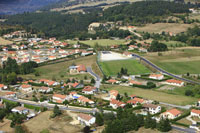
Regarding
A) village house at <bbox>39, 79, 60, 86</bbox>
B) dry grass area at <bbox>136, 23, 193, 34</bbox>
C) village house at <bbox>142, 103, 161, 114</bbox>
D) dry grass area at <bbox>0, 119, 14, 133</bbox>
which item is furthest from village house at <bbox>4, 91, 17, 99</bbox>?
dry grass area at <bbox>136, 23, 193, 34</bbox>

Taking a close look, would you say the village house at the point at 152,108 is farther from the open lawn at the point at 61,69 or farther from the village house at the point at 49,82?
the open lawn at the point at 61,69

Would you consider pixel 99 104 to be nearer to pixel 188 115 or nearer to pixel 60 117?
pixel 60 117

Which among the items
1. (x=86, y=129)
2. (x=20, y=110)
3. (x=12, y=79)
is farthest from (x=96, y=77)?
(x=86, y=129)

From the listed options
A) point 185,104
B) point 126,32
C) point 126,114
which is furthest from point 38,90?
point 126,32

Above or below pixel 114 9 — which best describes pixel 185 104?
below

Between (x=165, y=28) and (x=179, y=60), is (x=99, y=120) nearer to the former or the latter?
(x=179, y=60)

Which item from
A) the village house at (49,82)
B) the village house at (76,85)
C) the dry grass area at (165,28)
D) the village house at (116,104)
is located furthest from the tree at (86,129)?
the dry grass area at (165,28)
